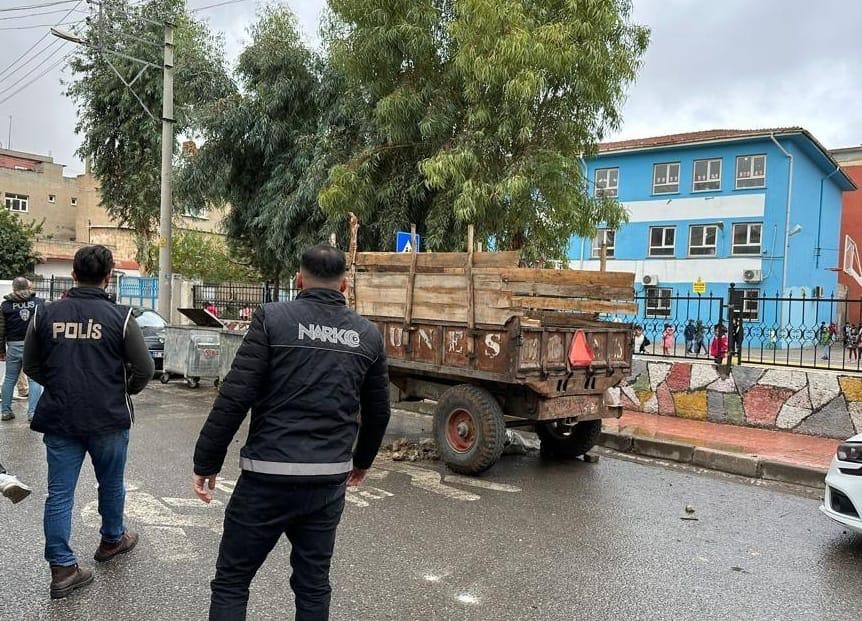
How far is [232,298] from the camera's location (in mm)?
20812

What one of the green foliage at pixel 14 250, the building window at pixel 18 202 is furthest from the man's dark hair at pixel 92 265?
the building window at pixel 18 202

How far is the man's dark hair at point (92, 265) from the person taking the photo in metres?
3.88

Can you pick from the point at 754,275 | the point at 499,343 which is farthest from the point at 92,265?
the point at 754,275

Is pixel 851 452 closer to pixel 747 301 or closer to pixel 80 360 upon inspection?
pixel 80 360

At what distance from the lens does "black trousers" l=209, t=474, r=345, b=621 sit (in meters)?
2.68

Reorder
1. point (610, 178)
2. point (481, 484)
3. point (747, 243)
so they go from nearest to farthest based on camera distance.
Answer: point (481, 484), point (747, 243), point (610, 178)

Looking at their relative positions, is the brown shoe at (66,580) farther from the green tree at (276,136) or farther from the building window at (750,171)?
the building window at (750,171)

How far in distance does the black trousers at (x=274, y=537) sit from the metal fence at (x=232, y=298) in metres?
16.3

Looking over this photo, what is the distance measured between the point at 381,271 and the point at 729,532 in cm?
423

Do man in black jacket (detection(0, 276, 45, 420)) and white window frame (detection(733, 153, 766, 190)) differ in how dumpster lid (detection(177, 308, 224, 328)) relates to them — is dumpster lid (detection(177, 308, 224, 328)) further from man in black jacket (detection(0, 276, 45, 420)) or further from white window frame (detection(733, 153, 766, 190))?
white window frame (detection(733, 153, 766, 190))

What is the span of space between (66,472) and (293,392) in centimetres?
189

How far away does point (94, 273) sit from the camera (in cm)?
390

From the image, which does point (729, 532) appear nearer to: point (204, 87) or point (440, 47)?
point (440, 47)

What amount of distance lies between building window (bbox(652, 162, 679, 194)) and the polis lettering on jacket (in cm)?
3118
